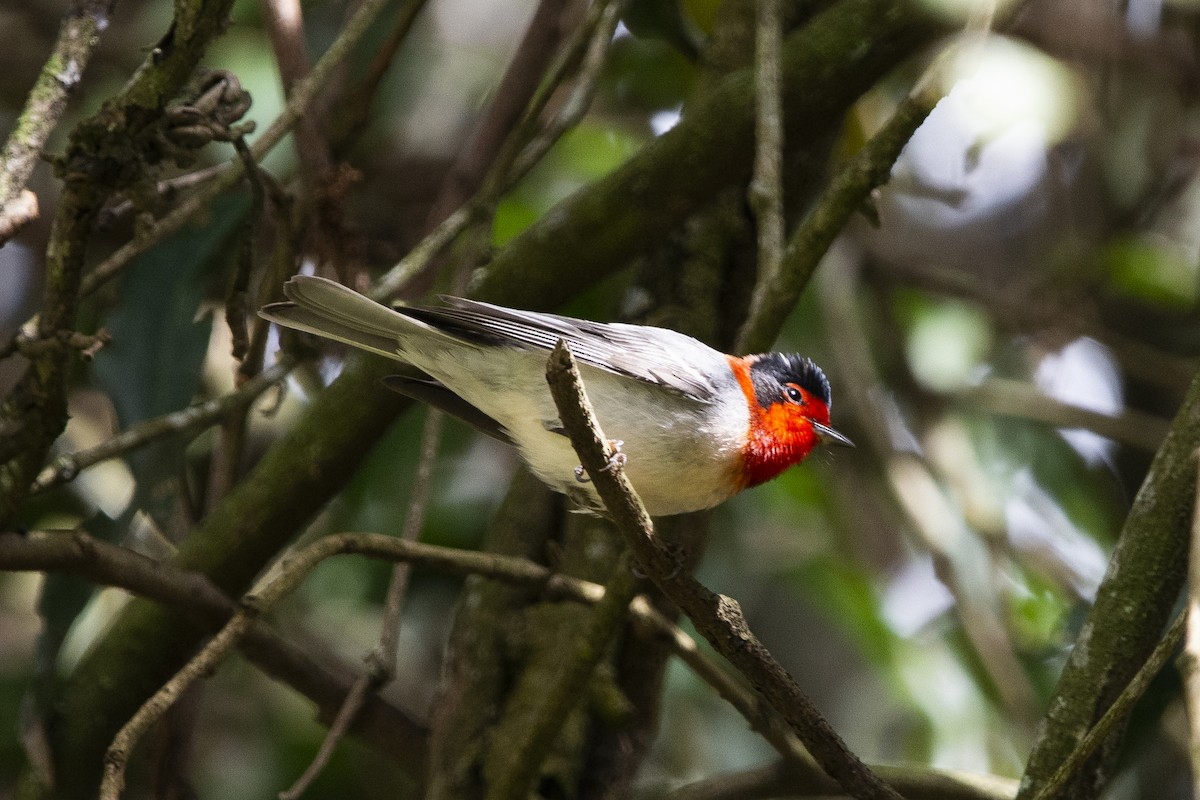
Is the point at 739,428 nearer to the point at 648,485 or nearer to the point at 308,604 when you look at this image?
the point at 648,485

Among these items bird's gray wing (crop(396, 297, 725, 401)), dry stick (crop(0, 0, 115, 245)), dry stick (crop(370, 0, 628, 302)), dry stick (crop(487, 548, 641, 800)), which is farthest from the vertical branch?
dry stick (crop(487, 548, 641, 800))

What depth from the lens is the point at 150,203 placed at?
284cm

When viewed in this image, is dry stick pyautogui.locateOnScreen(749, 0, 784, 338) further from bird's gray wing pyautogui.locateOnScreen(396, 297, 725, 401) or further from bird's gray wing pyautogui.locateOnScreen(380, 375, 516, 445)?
bird's gray wing pyautogui.locateOnScreen(380, 375, 516, 445)

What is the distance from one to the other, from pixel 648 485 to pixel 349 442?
95cm

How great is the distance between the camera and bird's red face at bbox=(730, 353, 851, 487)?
3.23m

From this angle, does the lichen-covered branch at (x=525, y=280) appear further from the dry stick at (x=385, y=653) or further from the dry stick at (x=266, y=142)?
the dry stick at (x=266, y=142)

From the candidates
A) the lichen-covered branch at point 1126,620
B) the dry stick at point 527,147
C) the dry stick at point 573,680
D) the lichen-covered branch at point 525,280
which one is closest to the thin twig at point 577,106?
the dry stick at point 527,147

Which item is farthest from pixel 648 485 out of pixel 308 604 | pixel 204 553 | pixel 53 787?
pixel 308 604

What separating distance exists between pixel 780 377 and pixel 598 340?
682 mm

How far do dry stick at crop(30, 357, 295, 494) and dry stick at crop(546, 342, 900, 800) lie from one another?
4.94 feet

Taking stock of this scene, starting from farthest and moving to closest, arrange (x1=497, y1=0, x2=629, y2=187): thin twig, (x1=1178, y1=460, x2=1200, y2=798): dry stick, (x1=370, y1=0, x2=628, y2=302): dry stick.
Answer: (x1=497, y1=0, x2=629, y2=187): thin twig → (x1=370, y1=0, x2=628, y2=302): dry stick → (x1=1178, y1=460, x2=1200, y2=798): dry stick

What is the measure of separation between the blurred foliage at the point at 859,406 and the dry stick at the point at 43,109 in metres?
1.04

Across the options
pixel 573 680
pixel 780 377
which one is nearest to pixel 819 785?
pixel 573 680

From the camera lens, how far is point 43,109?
9.14ft
